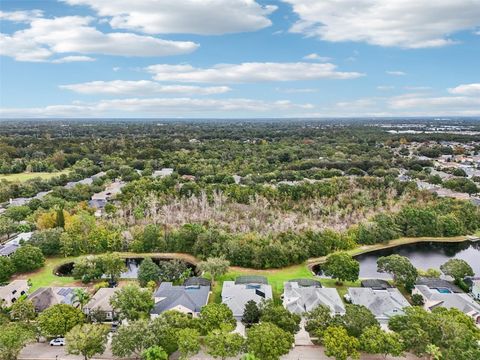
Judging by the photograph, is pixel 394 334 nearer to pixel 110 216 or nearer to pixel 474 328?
pixel 474 328

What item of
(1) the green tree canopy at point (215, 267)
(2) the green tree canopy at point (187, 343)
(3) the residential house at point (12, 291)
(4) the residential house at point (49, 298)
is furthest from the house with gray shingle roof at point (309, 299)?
(3) the residential house at point (12, 291)

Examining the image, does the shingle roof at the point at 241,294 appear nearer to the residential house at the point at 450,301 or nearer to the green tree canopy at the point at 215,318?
the green tree canopy at the point at 215,318

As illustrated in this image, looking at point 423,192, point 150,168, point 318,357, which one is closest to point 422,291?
point 318,357

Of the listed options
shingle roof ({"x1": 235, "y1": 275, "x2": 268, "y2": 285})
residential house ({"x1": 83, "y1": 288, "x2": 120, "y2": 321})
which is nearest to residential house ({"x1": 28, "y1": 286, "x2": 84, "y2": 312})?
residential house ({"x1": 83, "y1": 288, "x2": 120, "y2": 321})

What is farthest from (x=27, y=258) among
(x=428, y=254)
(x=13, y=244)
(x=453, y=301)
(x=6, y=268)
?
(x=428, y=254)

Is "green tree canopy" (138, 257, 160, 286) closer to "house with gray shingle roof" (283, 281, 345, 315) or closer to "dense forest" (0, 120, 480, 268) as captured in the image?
"dense forest" (0, 120, 480, 268)
